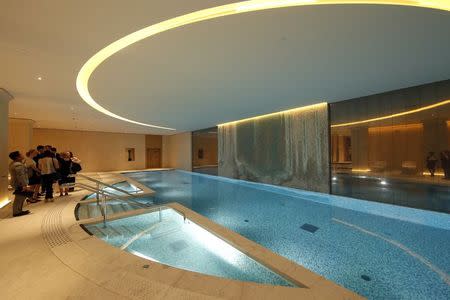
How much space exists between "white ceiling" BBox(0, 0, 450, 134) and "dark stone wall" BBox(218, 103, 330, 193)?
1.77 metres

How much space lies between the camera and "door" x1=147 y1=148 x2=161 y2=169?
16.6 metres

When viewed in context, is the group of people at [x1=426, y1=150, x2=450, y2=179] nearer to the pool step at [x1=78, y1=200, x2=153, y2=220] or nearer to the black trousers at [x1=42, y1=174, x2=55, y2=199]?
the pool step at [x1=78, y1=200, x2=153, y2=220]

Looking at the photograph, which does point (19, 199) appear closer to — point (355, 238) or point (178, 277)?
point (178, 277)

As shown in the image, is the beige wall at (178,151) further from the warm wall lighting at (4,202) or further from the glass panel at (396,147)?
the glass panel at (396,147)

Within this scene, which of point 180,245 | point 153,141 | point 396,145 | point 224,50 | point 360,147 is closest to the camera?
point 224,50

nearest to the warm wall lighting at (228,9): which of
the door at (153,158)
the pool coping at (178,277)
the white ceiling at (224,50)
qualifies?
the white ceiling at (224,50)

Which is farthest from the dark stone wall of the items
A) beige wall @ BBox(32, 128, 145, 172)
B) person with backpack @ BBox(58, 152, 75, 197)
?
beige wall @ BBox(32, 128, 145, 172)

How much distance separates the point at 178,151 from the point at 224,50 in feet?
44.1

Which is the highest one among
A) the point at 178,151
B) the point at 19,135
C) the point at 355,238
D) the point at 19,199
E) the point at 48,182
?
the point at 19,135

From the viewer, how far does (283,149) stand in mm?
7824

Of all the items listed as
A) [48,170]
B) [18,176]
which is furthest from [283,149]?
[18,176]

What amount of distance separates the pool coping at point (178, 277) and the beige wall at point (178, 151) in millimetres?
11825

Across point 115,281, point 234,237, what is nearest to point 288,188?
point 234,237

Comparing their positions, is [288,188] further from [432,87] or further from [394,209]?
[432,87]
